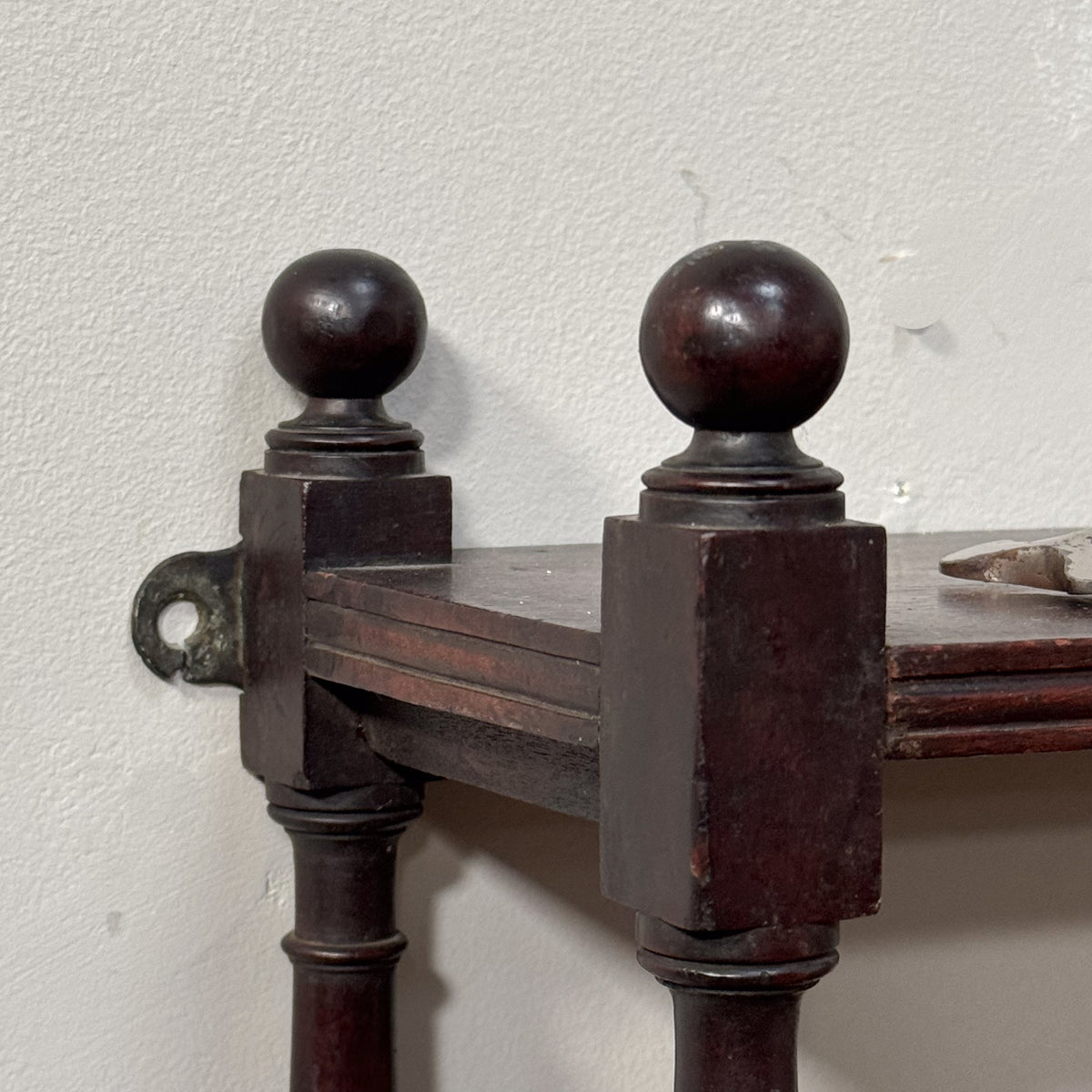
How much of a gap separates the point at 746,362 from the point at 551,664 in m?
0.13

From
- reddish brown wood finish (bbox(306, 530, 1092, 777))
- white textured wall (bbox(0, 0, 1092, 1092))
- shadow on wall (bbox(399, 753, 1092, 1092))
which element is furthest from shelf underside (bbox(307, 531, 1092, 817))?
shadow on wall (bbox(399, 753, 1092, 1092))

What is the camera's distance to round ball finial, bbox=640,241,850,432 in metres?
0.54

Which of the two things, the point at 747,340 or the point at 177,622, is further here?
the point at 177,622

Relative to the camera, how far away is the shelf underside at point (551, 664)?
0.57 metres

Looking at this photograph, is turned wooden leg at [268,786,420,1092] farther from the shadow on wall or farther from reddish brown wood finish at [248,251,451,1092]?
the shadow on wall

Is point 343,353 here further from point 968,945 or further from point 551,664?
point 968,945

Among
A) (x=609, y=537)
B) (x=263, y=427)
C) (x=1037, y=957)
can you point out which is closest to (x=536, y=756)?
(x=609, y=537)

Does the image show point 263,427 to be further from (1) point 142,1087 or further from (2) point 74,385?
(1) point 142,1087

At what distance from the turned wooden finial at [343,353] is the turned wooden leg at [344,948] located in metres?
0.16

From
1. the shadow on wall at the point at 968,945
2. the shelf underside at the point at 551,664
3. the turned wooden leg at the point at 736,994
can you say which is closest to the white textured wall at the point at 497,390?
the shadow on wall at the point at 968,945

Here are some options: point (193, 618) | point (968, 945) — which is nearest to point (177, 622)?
point (193, 618)

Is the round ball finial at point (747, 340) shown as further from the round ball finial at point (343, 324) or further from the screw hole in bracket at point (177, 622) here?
the screw hole in bracket at point (177, 622)

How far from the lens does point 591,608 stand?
0.64 meters

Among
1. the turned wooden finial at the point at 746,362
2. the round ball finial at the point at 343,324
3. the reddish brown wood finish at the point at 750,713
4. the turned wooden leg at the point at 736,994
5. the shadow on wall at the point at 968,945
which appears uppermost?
the round ball finial at the point at 343,324
